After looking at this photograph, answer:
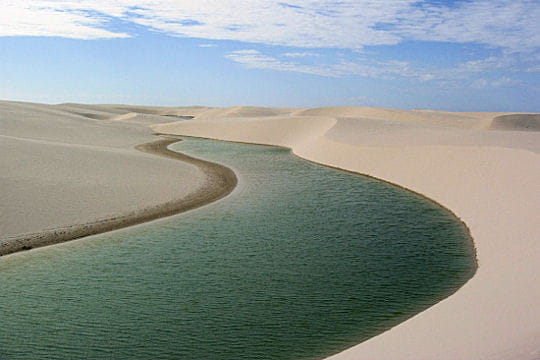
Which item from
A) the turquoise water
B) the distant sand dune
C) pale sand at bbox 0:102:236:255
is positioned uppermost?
the distant sand dune

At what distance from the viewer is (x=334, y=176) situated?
19703 mm

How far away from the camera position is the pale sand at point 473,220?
5.00 meters

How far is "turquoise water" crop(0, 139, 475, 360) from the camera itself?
20.0 feet

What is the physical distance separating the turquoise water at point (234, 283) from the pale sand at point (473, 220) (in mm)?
584

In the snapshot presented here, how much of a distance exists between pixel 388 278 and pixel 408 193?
839 centimetres

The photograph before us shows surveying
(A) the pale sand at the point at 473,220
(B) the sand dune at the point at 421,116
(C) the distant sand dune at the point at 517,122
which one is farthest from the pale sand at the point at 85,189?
(C) the distant sand dune at the point at 517,122

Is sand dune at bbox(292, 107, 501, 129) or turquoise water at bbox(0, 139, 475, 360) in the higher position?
sand dune at bbox(292, 107, 501, 129)

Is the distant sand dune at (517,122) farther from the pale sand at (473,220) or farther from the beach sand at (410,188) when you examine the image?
the beach sand at (410,188)

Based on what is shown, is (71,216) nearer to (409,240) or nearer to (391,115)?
(409,240)

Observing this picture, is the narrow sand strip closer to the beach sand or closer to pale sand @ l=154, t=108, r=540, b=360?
the beach sand

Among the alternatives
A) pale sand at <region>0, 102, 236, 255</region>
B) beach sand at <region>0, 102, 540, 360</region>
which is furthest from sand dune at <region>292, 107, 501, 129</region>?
pale sand at <region>0, 102, 236, 255</region>

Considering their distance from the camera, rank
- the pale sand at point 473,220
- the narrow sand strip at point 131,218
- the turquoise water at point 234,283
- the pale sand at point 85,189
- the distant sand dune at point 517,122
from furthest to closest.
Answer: the distant sand dune at point 517,122 < the pale sand at point 85,189 < the narrow sand strip at point 131,218 < the turquoise water at point 234,283 < the pale sand at point 473,220

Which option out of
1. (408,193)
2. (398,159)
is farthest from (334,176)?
(408,193)

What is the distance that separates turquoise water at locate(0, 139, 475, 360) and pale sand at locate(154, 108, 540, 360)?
58 cm
